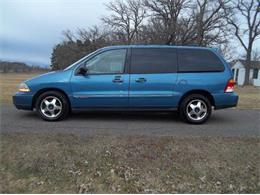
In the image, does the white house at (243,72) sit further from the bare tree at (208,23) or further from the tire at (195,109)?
the tire at (195,109)

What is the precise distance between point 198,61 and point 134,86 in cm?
167

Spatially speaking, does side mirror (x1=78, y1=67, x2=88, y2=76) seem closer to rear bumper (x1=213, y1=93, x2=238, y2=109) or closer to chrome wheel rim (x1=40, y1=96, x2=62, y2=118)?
chrome wheel rim (x1=40, y1=96, x2=62, y2=118)

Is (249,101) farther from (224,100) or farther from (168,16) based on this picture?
(168,16)

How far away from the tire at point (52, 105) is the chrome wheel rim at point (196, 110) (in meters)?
2.88

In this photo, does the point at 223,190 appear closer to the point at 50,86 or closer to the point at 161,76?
the point at 161,76

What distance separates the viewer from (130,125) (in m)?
6.38

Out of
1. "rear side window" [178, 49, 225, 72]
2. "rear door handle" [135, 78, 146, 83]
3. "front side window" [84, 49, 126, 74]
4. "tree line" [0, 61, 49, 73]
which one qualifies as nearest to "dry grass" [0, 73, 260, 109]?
"rear side window" [178, 49, 225, 72]

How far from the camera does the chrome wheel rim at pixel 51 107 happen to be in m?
6.59

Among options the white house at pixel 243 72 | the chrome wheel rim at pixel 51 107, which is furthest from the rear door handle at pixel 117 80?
the white house at pixel 243 72

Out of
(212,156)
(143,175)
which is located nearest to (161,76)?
(212,156)

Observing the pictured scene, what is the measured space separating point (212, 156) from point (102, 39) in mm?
35346

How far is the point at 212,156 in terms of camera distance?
4734 millimetres

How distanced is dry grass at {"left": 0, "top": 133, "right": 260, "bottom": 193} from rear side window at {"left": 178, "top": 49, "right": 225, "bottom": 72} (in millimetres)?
2085

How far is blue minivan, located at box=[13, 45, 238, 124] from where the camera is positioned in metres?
6.58
